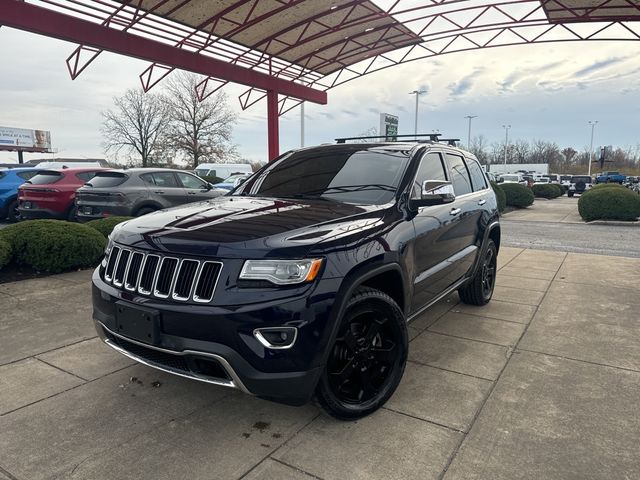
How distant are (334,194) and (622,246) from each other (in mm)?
9549

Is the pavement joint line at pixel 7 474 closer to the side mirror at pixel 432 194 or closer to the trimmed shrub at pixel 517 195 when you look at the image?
the side mirror at pixel 432 194

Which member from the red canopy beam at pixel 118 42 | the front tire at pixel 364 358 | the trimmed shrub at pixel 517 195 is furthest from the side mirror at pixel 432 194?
the trimmed shrub at pixel 517 195

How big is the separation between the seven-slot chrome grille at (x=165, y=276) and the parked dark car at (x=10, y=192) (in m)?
11.9

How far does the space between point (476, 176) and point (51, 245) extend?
5732 millimetres

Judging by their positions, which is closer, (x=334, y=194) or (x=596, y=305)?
(x=334, y=194)

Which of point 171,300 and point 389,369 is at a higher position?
point 171,300

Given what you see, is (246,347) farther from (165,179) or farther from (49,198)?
(49,198)

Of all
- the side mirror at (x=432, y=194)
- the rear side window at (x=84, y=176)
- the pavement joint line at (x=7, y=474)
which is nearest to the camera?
the pavement joint line at (x=7, y=474)

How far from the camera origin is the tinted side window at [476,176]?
17.3ft

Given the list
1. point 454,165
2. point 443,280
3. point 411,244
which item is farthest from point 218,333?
point 454,165

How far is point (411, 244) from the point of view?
133 inches

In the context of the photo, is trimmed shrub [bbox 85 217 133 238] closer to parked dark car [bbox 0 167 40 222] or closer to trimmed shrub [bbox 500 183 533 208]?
parked dark car [bbox 0 167 40 222]

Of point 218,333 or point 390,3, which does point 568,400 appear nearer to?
point 218,333

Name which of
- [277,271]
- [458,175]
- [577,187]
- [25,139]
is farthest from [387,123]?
[25,139]
